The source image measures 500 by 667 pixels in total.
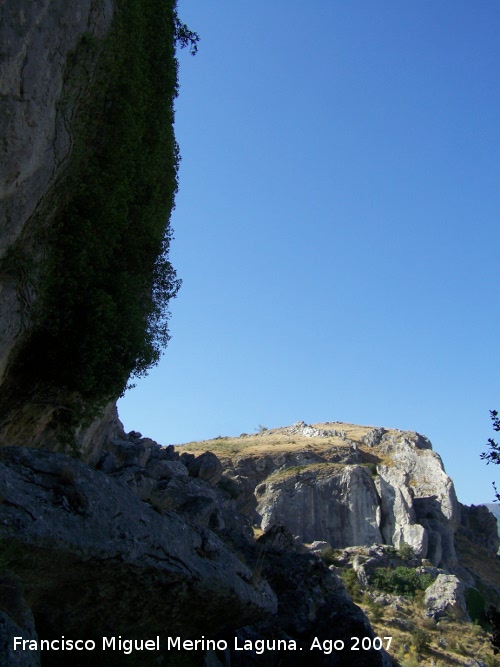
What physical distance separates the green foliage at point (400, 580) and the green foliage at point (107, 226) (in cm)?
3514

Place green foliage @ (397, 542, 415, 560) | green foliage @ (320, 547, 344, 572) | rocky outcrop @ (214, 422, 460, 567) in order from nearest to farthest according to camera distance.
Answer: green foliage @ (320, 547, 344, 572), green foliage @ (397, 542, 415, 560), rocky outcrop @ (214, 422, 460, 567)

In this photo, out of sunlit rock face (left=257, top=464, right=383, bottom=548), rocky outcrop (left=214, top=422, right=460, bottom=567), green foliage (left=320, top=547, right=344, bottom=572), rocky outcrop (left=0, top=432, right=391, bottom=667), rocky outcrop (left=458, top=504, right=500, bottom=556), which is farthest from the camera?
rocky outcrop (left=458, top=504, right=500, bottom=556)

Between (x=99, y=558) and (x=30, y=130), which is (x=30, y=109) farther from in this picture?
(x=99, y=558)

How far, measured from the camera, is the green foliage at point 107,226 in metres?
10.4

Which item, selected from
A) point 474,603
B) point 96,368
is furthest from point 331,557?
point 96,368

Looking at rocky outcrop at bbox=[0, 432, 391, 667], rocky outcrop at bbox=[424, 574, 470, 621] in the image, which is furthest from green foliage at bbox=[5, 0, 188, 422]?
rocky outcrop at bbox=[424, 574, 470, 621]

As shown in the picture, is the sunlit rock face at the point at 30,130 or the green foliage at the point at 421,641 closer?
the sunlit rock face at the point at 30,130

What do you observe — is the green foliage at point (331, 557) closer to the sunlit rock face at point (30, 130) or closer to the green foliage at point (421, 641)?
the green foliage at point (421, 641)

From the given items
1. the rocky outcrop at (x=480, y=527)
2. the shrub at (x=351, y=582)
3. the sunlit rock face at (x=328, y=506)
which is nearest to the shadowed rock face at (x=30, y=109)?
the shrub at (x=351, y=582)

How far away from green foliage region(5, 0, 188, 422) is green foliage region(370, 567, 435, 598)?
3514 centimetres

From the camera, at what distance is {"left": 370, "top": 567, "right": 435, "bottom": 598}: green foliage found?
41.6m

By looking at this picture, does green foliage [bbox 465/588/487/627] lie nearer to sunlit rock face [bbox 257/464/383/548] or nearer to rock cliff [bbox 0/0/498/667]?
sunlit rock face [bbox 257/464/383/548]

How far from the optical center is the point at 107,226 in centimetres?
1107

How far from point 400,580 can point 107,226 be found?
3942cm
